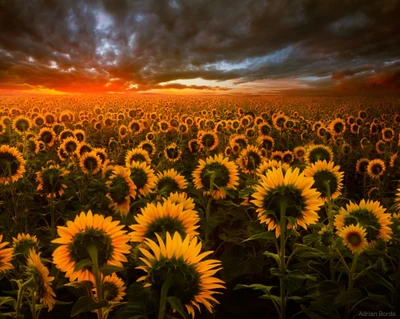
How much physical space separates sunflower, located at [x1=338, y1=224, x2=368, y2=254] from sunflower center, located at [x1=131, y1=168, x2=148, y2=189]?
166 centimetres

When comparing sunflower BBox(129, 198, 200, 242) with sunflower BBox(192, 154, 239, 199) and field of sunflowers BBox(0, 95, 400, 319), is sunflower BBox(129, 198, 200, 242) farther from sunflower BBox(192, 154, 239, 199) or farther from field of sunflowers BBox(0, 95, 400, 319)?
sunflower BBox(192, 154, 239, 199)

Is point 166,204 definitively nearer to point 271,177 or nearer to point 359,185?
point 271,177

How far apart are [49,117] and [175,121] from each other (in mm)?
3276

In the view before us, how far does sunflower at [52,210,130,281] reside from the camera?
1.41 m

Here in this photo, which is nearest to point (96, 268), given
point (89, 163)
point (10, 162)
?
point (10, 162)

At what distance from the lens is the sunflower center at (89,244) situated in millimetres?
1398

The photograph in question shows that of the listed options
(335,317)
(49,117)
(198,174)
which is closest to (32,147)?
(49,117)

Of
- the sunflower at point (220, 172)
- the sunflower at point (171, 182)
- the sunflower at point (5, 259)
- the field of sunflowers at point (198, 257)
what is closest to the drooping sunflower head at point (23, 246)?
the field of sunflowers at point (198, 257)

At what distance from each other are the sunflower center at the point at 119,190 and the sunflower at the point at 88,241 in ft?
4.05

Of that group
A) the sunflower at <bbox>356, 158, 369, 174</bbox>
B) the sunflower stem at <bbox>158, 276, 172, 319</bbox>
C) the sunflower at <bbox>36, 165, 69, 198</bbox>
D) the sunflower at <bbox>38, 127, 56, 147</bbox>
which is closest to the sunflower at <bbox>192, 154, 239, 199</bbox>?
the sunflower at <bbox>36, 165, 69, 198</bbox>

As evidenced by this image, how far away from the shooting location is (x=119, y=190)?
8.91ft

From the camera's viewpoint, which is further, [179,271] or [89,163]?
[89,163]

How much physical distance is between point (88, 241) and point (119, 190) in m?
1.33

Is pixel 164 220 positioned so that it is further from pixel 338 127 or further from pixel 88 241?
pixel 338 127
